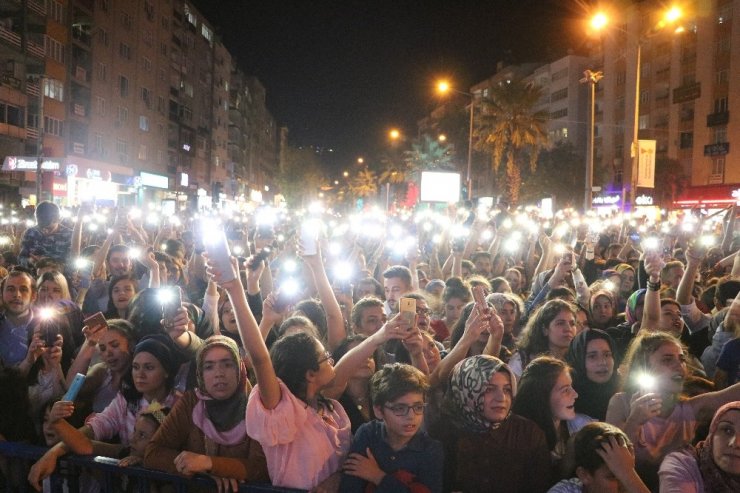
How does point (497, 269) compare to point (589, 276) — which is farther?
point (589, 276)

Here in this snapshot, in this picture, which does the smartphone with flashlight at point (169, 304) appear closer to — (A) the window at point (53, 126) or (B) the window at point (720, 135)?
(A) the window at point (53, 126)

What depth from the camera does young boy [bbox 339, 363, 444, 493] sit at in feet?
11.0

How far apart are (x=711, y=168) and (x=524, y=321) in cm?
5744

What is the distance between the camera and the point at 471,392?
3703mm

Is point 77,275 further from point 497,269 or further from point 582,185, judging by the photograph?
point 582,185

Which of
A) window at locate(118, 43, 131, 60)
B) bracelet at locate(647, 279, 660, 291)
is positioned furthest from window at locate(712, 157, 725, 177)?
bracelet at locate(647, 279, 660, 291)

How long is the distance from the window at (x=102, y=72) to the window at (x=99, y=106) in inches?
55.1

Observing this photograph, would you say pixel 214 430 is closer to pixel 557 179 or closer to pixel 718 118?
pixel 718 118

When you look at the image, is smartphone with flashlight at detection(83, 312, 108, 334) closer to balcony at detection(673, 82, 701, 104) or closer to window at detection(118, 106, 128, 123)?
window at detection(118, 106, 128, 123)

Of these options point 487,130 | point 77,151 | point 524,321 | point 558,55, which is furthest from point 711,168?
point 524,321

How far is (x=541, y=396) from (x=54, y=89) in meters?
43.7

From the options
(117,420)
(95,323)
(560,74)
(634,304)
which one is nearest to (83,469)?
(117,420)

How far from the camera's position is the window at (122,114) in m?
50.9

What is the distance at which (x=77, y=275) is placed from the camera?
8469mm
